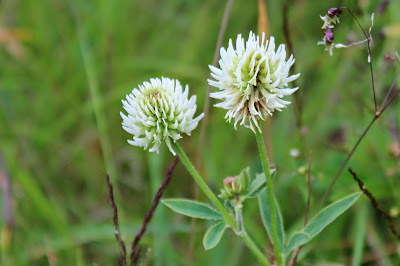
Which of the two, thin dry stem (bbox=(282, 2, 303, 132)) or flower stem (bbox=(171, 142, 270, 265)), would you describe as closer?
flower stem (bbox=(171, 142, 270, 265))

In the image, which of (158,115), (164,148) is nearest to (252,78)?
(158,115)

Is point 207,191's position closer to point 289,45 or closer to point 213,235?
point 213,235

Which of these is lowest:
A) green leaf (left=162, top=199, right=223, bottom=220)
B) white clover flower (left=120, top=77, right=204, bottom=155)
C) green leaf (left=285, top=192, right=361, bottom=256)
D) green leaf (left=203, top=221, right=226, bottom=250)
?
green leaf (left=285, top=192, right=361, bottom=256)

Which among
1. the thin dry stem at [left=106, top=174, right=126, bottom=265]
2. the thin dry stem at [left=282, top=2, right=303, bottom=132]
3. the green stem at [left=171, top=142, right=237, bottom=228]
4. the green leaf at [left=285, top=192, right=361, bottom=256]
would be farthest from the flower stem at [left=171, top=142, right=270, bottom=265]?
the thin dry stem at [left=282, top=2, right=303, bottom=132]

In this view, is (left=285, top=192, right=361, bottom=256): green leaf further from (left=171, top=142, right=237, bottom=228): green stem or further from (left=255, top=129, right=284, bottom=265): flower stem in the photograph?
(left=171, top=142, right=237, bottom=228): green stem

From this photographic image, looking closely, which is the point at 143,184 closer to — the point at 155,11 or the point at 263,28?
the point at 263,28

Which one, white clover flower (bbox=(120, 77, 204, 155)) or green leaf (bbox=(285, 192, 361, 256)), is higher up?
white clover flower (bbox=(120, 77, 204, 155))
